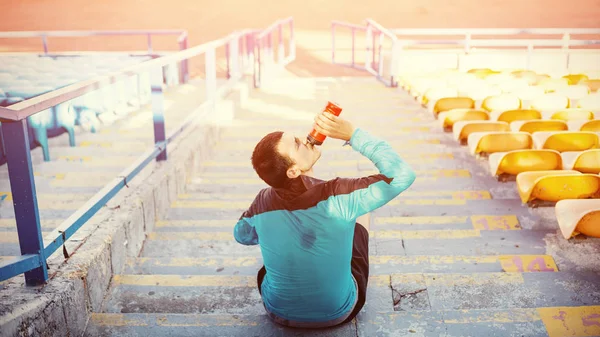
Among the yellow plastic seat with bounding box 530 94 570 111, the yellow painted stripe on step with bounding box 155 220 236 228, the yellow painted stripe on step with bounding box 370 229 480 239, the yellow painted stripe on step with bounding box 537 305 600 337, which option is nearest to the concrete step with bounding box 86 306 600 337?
Result: the yellow painted stripe on step with bounding box 537 305 600 337

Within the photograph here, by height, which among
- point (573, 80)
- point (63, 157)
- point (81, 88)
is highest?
point (81, 88)

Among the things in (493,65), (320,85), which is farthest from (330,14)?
(320,85)

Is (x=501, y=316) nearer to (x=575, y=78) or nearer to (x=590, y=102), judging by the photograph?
(x=590, y=102)

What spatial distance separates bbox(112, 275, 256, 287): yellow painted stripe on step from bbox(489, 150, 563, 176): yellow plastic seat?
5.79 ft

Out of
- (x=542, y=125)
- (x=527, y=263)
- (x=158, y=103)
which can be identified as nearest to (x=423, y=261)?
(x=527, y=263)

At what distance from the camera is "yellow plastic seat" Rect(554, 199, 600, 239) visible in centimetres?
241

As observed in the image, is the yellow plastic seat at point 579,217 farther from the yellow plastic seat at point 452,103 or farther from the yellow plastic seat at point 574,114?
the yellow plastic seat at point 452,103

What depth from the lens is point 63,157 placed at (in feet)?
19.0

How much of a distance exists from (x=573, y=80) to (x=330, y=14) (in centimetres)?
1561

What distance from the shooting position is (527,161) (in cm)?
337

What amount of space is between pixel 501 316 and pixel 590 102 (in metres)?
3.67

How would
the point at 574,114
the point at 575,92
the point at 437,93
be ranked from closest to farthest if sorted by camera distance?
the point at 574,114
the point at 575,92
the point at 437,93

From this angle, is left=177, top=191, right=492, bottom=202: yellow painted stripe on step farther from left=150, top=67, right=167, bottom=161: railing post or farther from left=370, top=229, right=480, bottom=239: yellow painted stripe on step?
left=370, top=229, right=480, bottom=239: yellow painted stripe on step

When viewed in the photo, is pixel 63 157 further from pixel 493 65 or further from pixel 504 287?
pixel 493 65
